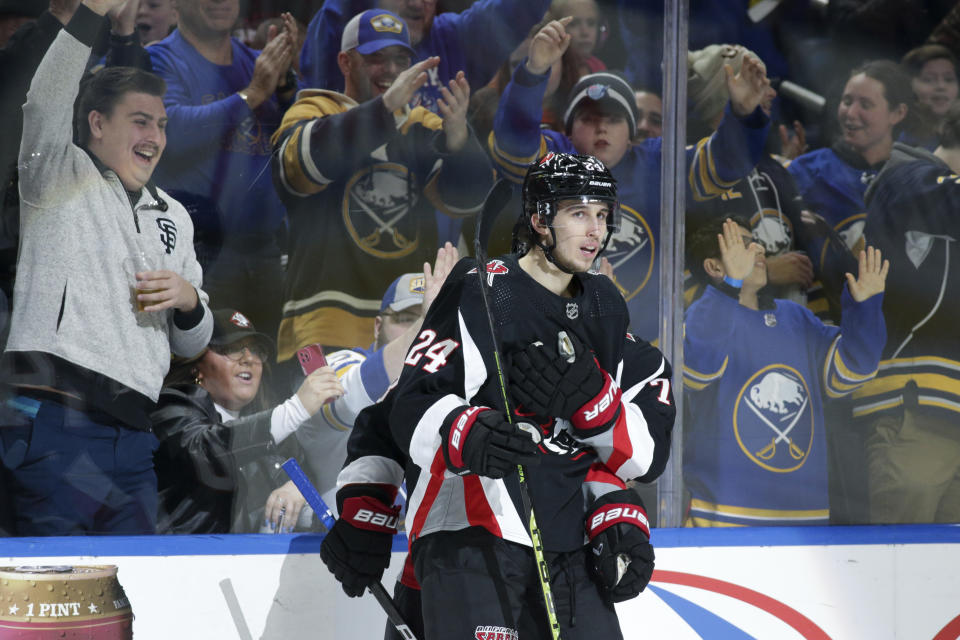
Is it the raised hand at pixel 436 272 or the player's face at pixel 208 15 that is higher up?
the player's face at pixel 208 15

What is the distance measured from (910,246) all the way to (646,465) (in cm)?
193

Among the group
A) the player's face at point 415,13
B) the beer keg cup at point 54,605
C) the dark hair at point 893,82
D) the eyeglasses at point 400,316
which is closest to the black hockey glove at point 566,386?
the beer keg cup at point 54,605

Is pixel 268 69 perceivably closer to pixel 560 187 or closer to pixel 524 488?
pixel 560 187

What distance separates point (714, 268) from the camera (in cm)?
314

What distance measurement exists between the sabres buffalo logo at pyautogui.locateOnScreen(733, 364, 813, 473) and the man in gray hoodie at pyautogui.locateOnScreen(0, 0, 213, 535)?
178cm

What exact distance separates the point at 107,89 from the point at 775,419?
230 cm

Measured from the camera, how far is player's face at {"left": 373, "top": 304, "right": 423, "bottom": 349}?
9.61ft

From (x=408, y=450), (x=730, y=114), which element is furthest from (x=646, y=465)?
(x=730, y=114)

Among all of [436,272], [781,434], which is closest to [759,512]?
[781,434]

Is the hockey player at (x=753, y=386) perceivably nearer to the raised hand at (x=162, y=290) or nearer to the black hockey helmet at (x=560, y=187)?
the black hockey helmet at (x=560, y=187)

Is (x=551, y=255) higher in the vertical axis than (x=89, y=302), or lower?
higher

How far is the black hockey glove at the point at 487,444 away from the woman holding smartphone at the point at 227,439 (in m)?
1.36

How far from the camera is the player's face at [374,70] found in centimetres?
293

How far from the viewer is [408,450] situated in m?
1.73
